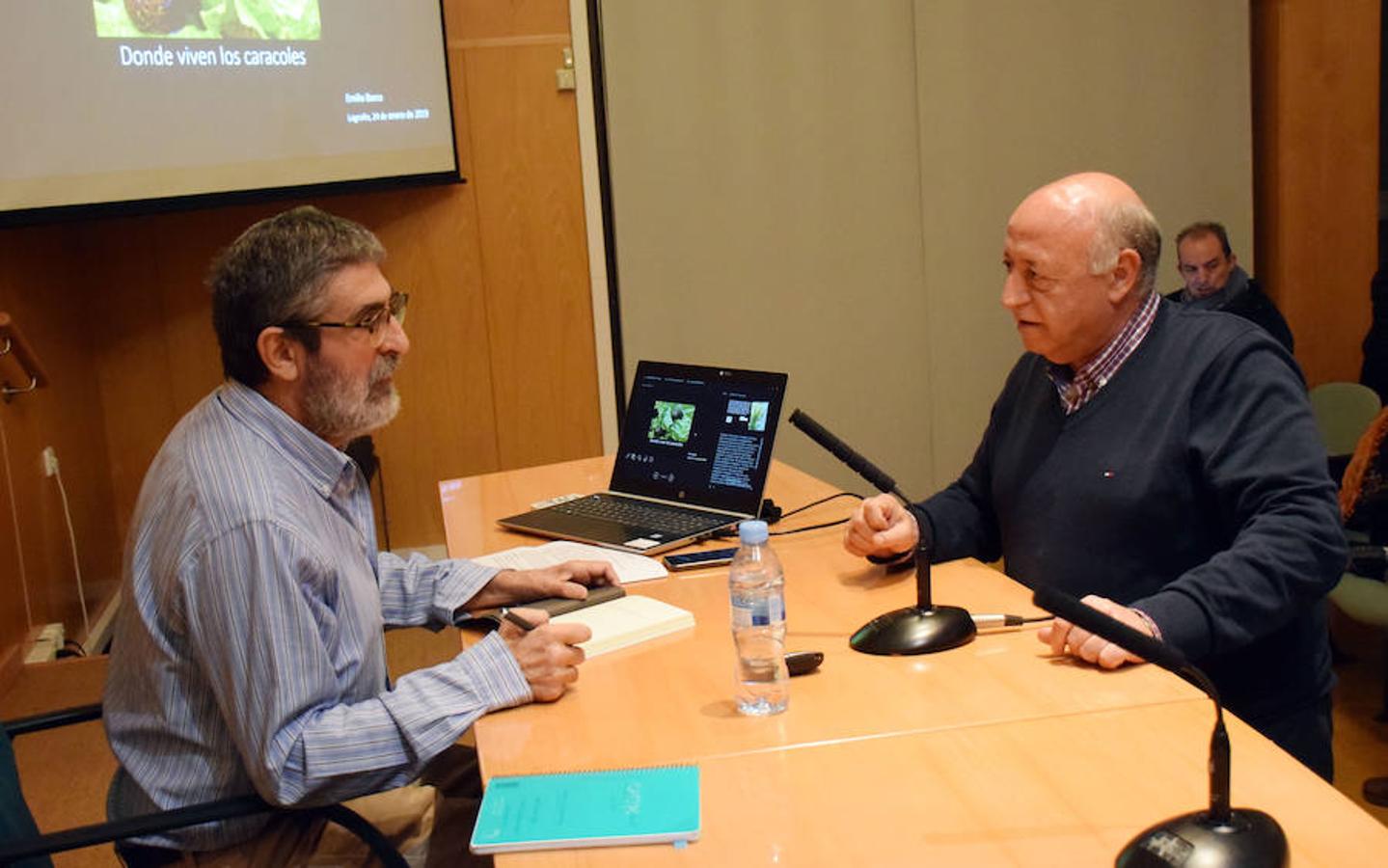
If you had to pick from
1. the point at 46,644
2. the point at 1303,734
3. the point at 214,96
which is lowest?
the point at 46,644

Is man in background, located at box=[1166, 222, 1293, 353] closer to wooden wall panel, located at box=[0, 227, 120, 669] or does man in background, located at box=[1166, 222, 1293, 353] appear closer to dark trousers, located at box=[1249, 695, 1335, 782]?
dark trousers, located at box=[1249, 695, 1335, 782]

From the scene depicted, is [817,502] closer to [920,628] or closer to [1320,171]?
[920,628]

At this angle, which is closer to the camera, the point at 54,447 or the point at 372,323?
the point at 372,323

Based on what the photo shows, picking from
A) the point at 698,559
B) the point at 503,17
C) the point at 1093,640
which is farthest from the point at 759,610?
the point at 503,17

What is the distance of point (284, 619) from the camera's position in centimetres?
153

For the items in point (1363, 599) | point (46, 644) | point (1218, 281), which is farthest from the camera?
point (1218, 281)

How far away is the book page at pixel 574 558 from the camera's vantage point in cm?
222

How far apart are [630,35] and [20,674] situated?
10.1 ft

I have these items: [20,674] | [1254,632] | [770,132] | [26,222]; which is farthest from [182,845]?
[770,132]

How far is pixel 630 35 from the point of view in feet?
16.3

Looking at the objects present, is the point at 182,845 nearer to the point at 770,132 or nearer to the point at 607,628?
the point at 607,628

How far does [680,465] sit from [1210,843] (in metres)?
1.62

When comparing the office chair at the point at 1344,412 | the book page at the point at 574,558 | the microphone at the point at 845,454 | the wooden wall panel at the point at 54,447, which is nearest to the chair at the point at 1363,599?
the office chair at the point at 1344,412

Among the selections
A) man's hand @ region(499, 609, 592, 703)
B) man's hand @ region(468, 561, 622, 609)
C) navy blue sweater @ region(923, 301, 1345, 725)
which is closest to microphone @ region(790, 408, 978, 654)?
navy blue sweater @ region(923, 301, 1345, 725)
